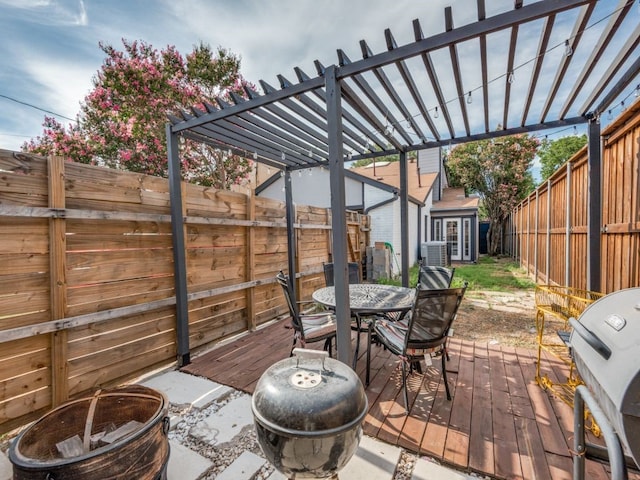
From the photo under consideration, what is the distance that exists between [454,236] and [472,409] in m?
12.0

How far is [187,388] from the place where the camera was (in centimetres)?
275

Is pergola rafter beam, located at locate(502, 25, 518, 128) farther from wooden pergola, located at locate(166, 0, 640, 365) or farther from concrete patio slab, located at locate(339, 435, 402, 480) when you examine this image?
concrete patio slab, located at locate(339, 435, 402, 480)

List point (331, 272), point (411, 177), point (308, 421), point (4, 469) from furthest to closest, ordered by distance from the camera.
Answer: point (411, 177), point (331, 272), point (4, 469), point (308, 421)

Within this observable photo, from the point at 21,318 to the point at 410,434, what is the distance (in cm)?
304

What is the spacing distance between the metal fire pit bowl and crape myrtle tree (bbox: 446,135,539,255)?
656 inches

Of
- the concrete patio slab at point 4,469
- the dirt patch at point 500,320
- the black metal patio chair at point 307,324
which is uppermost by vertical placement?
the black metal patio chair at point 307,324

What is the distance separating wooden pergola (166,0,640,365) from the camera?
1896 millimetres

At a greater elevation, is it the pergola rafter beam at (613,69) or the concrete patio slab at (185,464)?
the pergola rafter beam at (613,69)

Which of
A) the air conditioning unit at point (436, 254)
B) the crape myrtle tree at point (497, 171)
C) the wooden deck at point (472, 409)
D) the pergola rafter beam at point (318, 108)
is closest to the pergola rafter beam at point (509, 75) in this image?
the pergola rafter beam at point (318, 108)

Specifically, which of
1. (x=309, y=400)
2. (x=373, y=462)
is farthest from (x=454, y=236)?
(x=309, y=400)

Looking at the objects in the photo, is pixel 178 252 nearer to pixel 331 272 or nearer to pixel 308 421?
pixel 331 272

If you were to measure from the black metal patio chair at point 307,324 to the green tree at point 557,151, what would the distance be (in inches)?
1044

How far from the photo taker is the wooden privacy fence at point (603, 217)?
9.08 ft

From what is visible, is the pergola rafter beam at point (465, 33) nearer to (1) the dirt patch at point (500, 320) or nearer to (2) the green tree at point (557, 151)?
(1) the dirt patch at point (500, 320)
